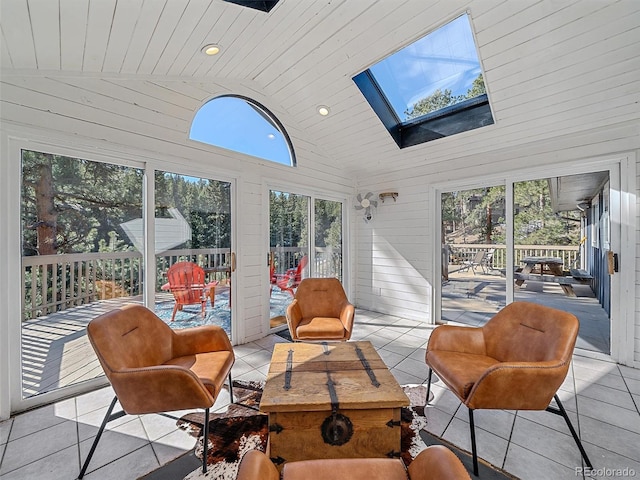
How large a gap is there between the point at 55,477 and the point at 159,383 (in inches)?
29.9

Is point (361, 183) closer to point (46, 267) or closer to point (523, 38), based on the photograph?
point (523, 38)

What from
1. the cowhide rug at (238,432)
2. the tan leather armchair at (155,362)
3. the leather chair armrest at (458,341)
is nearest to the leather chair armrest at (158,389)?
the tan leather armchair at (155,362)

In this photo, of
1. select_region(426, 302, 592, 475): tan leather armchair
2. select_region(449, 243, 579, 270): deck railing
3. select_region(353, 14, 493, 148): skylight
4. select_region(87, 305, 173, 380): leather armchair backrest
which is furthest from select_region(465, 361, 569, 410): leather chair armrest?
select_region(353, 14, 493, 148): skylight

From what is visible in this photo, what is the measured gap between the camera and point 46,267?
2.26 metres

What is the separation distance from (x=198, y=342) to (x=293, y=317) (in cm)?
105

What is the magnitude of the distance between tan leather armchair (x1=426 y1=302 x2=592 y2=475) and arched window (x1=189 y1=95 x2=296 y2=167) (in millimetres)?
2961

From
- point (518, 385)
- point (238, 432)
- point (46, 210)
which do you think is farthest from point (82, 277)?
A: point (518, 385)

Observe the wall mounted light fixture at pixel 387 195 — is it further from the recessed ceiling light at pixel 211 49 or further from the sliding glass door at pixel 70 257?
the sliding glass door at pixel 70 257

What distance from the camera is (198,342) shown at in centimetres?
220

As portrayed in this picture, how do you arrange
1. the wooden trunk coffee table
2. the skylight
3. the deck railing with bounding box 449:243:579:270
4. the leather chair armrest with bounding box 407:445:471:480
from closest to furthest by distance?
the leather chair armrest with bounding box 407:445:471:480 < the wooden trunk coffee table < the skylight < the deck railing with bounding box 449:243:579:270

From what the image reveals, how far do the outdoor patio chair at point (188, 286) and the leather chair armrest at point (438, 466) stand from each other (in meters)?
2.76

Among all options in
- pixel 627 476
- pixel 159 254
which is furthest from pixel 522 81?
pixel 159 254

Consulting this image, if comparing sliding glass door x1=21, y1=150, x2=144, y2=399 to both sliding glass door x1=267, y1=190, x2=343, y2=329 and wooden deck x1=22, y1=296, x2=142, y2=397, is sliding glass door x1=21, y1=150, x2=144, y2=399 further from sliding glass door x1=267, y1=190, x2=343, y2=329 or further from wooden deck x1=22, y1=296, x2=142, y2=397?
sliding glass door x1=267, y1=190, x2=343, y2=329

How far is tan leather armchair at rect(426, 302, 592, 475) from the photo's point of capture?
1594mm
